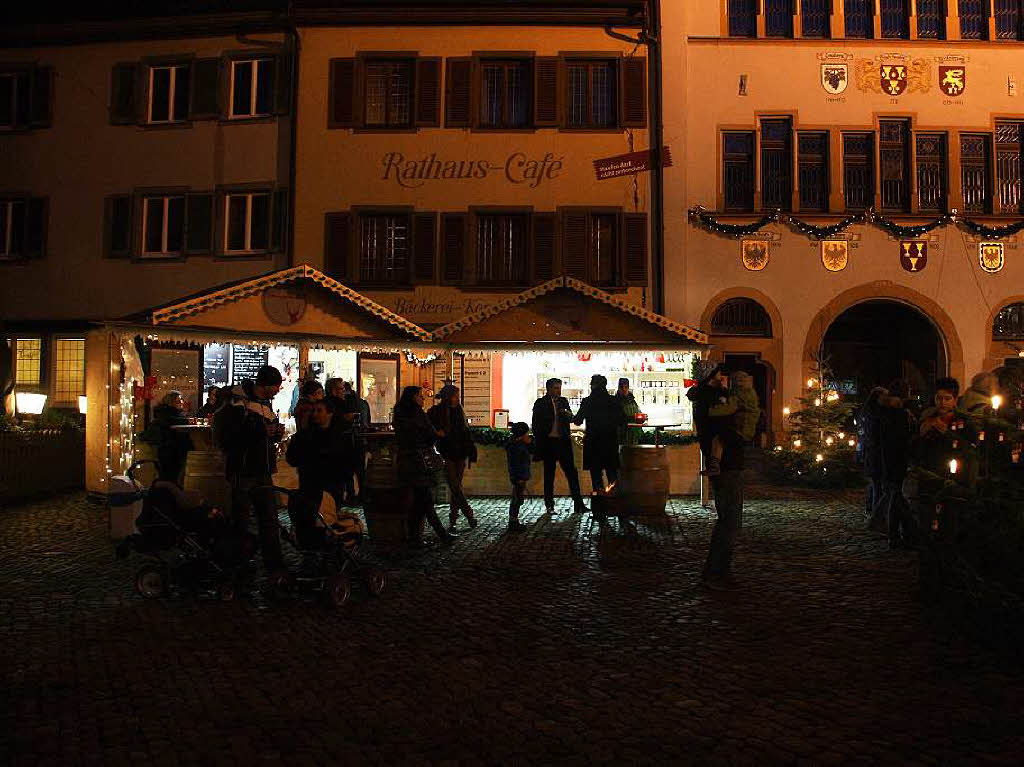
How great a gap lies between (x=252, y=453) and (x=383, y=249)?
13406 mm

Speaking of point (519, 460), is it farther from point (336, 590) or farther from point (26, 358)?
point (26, 358)

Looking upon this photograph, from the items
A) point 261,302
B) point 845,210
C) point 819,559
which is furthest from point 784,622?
point 845,210

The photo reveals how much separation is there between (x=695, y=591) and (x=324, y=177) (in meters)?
15.1

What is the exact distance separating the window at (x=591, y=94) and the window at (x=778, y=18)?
3508mm

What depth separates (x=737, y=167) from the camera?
67.2 feet

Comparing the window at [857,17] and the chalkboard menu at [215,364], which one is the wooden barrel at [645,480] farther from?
the window at [857,17]

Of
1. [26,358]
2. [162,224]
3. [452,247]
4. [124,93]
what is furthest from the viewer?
[26,358]

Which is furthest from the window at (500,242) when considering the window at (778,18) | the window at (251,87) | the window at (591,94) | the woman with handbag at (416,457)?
the woman with handbag at (416,457)

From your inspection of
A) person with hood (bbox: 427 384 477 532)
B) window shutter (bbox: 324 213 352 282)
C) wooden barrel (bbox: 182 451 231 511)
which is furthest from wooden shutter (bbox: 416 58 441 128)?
wooden barrel (bbox: 182 451 231 511)

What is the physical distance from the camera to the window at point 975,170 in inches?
803

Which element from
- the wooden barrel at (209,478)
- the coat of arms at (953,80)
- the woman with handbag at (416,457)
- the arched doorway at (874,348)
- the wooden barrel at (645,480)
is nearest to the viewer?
the woman with handbag at (416,457)

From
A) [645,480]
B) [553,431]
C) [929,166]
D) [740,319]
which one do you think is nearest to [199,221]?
[740,319]

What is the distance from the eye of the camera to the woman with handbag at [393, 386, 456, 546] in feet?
31.6

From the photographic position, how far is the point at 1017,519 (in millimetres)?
5828
